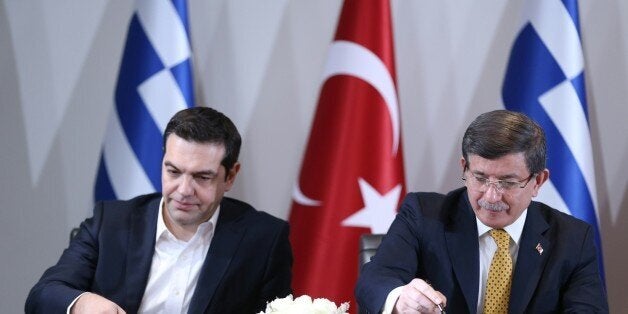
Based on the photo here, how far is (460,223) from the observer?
2.85 metres

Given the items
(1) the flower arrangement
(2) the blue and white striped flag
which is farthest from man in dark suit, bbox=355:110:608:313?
(2) the blue and white striped flag

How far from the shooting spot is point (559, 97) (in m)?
3.91

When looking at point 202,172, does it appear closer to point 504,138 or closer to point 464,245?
point 464,245

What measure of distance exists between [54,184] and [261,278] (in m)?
1.94

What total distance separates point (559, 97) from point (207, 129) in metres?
1.75

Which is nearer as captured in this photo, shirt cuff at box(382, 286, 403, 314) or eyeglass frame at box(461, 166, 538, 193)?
shirt cuff at box(382, 286, 403, 314)

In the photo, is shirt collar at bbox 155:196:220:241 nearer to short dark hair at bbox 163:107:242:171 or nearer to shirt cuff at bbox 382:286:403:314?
short dark hair at bbox 163:107:242:171

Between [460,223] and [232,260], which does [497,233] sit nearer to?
[460,223]

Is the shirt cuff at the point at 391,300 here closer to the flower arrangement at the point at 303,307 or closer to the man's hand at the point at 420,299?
the man's hand at the point at 420,299

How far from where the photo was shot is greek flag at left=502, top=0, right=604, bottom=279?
3.87 metres

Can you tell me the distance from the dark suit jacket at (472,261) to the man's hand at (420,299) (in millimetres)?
234

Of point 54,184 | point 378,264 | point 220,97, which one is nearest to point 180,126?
point 378,264

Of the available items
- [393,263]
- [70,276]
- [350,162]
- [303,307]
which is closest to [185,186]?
[70,276]

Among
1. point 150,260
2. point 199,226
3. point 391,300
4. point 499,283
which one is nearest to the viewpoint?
point 391,300
